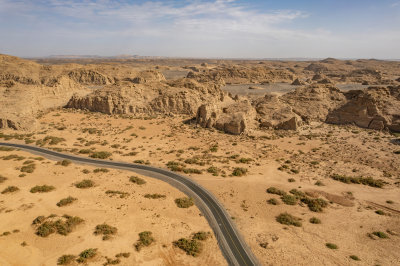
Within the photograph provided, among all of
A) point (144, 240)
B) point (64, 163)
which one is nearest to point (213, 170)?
point (144, 240)

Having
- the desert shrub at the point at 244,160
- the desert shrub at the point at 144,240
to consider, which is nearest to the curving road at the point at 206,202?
the desert shrub at the point at 144,240

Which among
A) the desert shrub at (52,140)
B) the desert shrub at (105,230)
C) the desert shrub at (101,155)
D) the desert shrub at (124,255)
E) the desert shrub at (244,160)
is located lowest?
the desert shrub at (124,255)

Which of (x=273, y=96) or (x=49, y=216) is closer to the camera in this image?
(x=49, y=216)

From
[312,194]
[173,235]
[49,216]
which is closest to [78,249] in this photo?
[49,216]

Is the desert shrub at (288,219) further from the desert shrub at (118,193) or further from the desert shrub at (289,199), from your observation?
the desert shrub at (118,193)

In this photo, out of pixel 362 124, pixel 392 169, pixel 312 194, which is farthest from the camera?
pixel 362 124

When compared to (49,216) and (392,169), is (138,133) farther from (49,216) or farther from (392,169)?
(392,169)

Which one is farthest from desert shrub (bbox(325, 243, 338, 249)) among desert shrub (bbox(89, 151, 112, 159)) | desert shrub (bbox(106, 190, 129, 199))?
desert shrub (bbox(89, 151, 112, 159))
